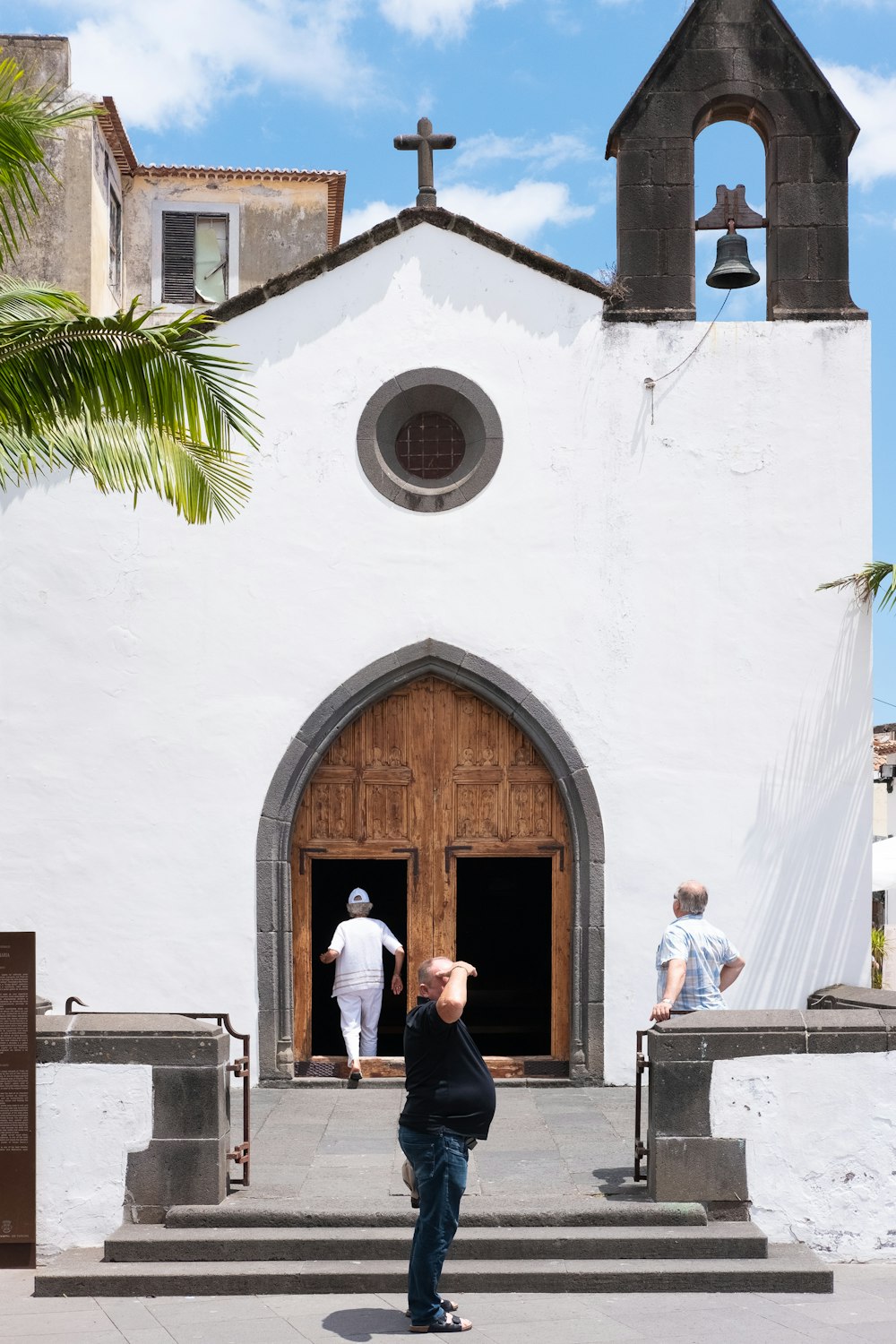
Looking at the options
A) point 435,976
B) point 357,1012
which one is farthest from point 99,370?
point 357,1012

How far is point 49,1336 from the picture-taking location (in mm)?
6020

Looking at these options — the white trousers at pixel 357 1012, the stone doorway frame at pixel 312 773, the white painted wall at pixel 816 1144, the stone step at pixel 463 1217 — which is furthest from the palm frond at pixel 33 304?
the white trousers at pixel 357 1012

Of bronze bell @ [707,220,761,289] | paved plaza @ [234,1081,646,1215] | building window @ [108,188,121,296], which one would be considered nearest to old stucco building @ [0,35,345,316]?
building window @ [108,188,121,296]

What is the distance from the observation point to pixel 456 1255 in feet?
22.6

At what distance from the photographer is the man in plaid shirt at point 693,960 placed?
750cm

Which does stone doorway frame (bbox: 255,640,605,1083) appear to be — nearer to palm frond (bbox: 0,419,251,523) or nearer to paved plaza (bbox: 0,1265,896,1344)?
palm frond (bbox: 0,419,251,523)

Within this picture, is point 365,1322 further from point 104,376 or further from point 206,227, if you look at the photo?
point 206,227

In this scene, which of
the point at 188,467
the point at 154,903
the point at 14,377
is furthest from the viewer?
the point at 154,903

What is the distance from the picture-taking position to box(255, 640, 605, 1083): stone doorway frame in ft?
33.1

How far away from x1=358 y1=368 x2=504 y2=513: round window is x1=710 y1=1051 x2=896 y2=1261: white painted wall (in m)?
4.68

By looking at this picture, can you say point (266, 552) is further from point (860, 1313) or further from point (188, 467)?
point (860, 1313)

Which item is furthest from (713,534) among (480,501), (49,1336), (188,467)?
(49,1336)

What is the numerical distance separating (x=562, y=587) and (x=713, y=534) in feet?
3.64

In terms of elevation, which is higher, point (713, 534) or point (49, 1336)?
point (713, 534)
